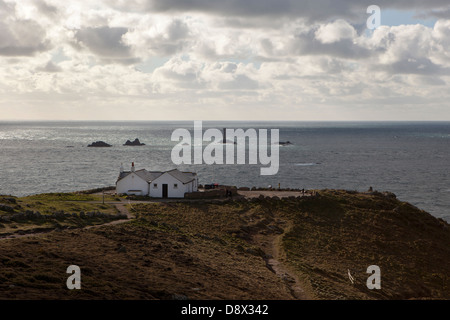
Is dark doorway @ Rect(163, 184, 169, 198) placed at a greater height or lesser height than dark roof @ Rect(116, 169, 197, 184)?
lesser

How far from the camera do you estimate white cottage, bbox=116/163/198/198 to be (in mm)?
55125

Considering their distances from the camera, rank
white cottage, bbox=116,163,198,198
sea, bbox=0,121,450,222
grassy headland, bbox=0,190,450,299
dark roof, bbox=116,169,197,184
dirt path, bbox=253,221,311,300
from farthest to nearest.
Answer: sea, bbox=0,121,450,222
dark roof, bbox=116,169,197,184
white cottage, bbox=116,163,198,198
dirt path, bbox=253,221,311,300
grassy headland, bbox=0,190,450,299

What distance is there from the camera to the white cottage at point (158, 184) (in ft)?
181

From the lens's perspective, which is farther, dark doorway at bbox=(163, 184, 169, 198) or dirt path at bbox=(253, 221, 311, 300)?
dark doorway at bbox=(163, 184, 169, 198)

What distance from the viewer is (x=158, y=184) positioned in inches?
2180

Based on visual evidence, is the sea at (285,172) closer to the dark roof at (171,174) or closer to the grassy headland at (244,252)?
the grassy headland at (244,252)

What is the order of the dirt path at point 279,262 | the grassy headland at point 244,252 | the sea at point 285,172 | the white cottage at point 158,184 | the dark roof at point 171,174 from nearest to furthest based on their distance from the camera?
the grassy headland at point 244,252 < the dirt path at point 279,262 < the white cottage at point 158,184 < the dark roof at point 171,174 < the sea at point 285,172

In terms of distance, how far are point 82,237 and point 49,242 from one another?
9.29 ft

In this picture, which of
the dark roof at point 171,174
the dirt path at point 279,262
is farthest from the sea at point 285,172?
the dirt path at point 279,262

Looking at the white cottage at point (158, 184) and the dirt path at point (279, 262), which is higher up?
the white cottage at point (158, 184)

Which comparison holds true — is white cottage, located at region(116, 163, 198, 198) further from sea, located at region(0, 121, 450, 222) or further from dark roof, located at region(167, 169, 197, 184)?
sea, located at region(0, 121, 450, 222)

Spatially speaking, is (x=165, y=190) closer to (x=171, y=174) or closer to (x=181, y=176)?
(x=171, y=174)

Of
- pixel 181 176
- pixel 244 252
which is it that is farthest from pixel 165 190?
pixel 244 252

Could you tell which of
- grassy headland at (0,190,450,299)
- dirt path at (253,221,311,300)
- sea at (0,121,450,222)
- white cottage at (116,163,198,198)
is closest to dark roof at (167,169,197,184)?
white cottage at (116,163,198,198)
